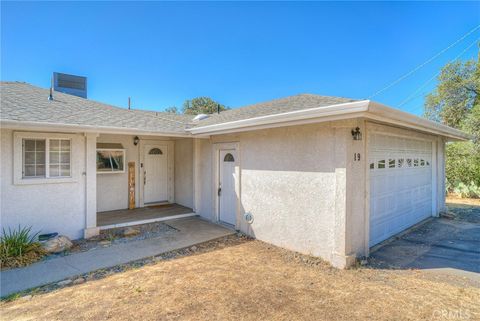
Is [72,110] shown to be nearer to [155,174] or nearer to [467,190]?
[155,174]

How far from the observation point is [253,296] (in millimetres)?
3850

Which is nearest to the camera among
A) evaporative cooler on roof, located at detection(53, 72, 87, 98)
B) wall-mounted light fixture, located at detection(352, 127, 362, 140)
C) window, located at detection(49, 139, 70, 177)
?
wall-mounted light fixture, located at detection(352, 127, 362, 140)

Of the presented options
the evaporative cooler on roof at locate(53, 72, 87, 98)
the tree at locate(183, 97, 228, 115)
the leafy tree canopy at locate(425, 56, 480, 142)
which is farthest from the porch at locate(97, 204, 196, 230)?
the tree at locate(183, 97, 228, 115)

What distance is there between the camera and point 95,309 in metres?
3.46

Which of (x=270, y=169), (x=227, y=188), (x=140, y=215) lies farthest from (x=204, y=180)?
(x=270, y=169)

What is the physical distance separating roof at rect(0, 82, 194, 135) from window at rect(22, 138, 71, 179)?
652 millimetres

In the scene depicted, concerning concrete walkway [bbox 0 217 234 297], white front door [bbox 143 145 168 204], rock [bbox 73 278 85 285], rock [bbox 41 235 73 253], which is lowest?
rock [bbox 73 278 85 285]

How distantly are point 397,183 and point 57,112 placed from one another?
31.9 ft

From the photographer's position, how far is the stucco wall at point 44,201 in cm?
575

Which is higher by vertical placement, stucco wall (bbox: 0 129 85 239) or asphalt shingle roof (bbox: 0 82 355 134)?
asphalt shingle roof (bbox: 0 82 355 134)

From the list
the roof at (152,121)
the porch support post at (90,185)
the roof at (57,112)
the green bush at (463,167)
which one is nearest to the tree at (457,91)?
the green bush at (463,167)

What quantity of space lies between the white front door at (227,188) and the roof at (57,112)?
69.0 inches

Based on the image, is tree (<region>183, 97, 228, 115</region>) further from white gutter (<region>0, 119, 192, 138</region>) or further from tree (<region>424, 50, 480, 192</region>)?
white gutter (<region>0, 119, 192, 138</region>)

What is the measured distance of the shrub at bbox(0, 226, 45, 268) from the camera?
5059 millimetres
